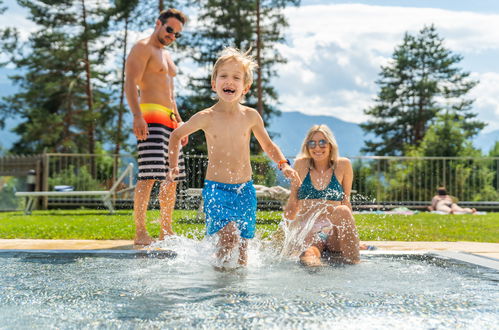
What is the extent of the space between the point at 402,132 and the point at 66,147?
18809mm

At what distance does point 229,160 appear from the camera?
3182 mm

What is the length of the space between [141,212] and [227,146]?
114cm

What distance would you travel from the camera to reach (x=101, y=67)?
2416 cm

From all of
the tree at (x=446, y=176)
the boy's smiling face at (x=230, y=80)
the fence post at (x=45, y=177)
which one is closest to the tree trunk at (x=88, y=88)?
the fence post at (x=45, y=177)

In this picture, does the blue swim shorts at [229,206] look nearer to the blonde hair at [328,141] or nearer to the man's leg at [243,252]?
the man's leg at [243,252]

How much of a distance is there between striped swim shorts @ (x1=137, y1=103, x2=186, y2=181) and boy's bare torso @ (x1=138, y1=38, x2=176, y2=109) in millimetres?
72

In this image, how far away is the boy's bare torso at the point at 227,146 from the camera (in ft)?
10.4

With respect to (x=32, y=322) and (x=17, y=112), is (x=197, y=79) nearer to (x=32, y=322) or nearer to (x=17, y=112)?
(x=17, y=112)

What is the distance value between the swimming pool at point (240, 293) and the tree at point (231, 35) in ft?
58.0

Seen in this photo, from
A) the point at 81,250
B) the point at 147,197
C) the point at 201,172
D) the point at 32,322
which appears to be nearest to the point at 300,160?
the point at 147,197

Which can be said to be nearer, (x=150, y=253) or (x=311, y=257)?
(x=311, y=257)

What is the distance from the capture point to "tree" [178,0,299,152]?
21031mm

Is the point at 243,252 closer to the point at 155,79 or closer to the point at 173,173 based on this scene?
the point at 173,173

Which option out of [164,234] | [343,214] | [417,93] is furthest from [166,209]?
[417,93]
